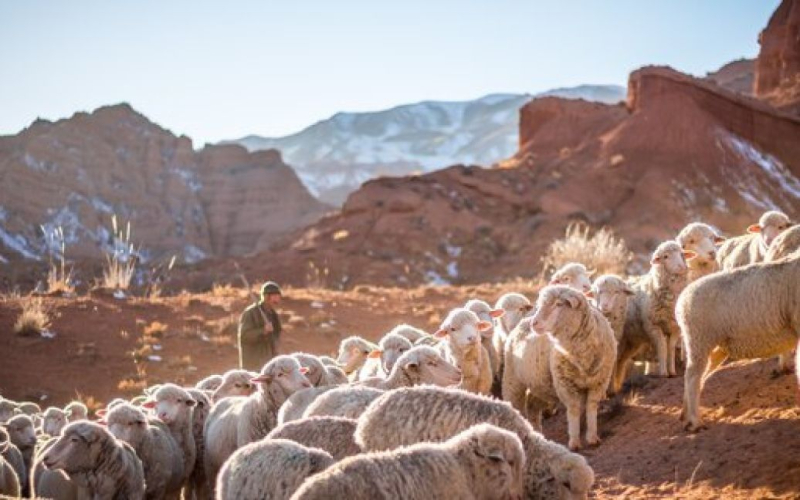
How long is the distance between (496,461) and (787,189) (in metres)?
41.2

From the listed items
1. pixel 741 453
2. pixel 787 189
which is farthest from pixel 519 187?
pixel 741 453

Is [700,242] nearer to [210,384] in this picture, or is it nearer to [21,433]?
[210,384]

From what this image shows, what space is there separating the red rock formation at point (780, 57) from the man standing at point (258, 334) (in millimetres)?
43311

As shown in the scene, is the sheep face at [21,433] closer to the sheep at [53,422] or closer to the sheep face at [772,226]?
the sheep at [53,422]

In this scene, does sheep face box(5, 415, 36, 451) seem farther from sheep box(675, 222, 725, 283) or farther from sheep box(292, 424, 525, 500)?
sheep box(675, 222, 725, 283)

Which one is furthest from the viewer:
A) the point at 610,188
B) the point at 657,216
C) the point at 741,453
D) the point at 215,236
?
the point at 215,236

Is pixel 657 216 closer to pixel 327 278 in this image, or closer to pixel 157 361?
pixel 327 278

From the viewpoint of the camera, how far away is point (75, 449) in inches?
281

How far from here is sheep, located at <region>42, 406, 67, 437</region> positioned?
1031 centimetres

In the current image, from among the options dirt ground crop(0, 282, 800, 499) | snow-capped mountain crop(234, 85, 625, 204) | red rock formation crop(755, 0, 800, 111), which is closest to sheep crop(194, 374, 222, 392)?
dirt ground crop(0, 282, 800, 499)

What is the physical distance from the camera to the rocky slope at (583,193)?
116 feet

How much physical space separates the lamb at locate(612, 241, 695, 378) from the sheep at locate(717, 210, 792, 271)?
0.67 m

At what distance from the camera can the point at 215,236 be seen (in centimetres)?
6788

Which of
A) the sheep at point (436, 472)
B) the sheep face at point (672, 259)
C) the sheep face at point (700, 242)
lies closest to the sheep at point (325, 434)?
the sheep at point (436, 472)
